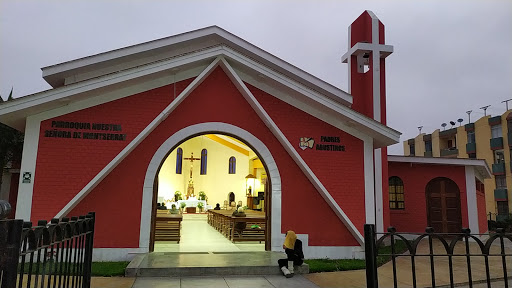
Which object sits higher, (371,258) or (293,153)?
(293,153)

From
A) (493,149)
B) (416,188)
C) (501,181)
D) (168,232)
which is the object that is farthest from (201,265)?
(493,149)

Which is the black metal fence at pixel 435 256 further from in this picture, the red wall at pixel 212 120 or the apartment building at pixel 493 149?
the apartment building at pixel 493 149

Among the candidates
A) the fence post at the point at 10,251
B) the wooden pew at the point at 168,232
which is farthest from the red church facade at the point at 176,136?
the fence post at the point at 10,251

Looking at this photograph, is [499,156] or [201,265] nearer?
[201,265]

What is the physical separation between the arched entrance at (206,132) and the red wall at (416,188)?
7.02m

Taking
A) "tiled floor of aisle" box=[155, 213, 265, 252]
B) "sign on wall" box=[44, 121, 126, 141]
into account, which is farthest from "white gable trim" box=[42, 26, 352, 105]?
"tiled floor of aisle" box=[155, 213, 265, 252]

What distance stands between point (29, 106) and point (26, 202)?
2.23 meters

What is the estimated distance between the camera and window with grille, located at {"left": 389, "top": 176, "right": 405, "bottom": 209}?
15433 mm

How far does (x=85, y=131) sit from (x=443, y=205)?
13.7 metres

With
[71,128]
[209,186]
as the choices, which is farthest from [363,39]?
[209,186]

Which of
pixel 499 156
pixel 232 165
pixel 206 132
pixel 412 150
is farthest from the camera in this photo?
pixel 412 150

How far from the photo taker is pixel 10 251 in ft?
7.40

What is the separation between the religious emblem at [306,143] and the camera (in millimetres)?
10406

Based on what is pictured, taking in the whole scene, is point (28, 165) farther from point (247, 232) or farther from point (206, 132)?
point (247, 232)
